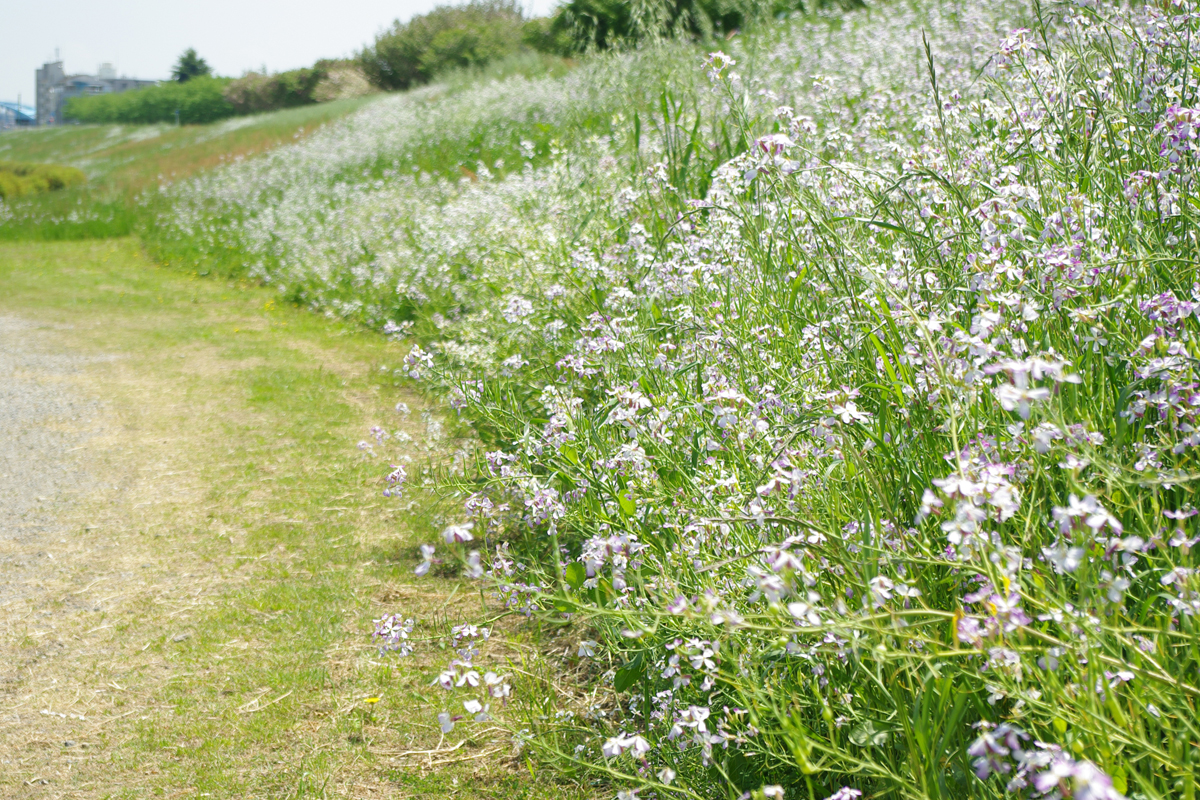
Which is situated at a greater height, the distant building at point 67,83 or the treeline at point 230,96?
the distant building at point 67,83

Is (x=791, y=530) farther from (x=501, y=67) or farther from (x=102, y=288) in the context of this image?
(x=501, y=67)

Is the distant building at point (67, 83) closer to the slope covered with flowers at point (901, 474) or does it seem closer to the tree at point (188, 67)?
the tree at point (188, 67)

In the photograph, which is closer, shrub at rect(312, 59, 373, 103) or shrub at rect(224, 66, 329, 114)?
shrub at rect(312, 59, 373, 103)

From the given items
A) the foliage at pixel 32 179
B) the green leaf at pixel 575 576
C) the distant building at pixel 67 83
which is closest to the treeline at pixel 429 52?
the green leaf at pixel 575 576

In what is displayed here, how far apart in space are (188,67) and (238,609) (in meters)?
66.2

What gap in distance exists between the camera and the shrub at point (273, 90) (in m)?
35.5

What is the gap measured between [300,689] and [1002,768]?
94.5 inches

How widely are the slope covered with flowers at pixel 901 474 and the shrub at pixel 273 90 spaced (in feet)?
111

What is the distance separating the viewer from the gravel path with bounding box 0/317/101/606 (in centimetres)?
408

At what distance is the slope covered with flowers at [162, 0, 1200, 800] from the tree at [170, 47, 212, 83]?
215 ft

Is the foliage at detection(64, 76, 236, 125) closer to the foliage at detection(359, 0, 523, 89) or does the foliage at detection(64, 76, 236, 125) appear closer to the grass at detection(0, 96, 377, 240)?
the grass at detection(0, 96, 377, 240)

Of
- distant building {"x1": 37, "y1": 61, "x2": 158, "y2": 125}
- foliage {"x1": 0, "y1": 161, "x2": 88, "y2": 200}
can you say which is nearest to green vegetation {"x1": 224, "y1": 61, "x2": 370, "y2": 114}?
foliage {"x1": 0, "y1": 161, "x2": 88, "y2": 200}

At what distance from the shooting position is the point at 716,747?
2.24 m

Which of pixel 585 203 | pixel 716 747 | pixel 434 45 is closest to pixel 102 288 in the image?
pixel 585 203
